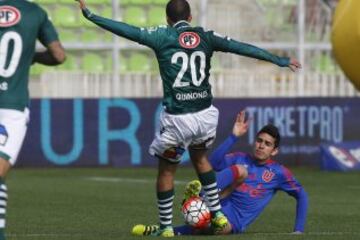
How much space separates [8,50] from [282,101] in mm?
14710

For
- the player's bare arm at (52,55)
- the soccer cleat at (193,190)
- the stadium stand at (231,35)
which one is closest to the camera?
the player's bare arm at (52,55)

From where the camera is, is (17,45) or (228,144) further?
(228,144)

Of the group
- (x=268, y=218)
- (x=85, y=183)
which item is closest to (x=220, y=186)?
(x=268, y=218)

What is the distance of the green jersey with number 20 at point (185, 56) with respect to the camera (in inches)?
423

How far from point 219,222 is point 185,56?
1.42m

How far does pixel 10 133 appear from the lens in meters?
8.91

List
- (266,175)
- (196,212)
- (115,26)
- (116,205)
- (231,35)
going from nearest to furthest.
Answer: (115,26) < (196,212) < (266,175) < (116,205) < (231,35)

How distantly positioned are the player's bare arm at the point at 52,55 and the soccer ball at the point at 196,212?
2.32m

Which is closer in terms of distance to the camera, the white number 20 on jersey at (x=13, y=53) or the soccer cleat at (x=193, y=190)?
the white number 20 on jersey at (x=13, y=53)

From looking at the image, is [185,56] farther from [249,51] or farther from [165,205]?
[165,205]

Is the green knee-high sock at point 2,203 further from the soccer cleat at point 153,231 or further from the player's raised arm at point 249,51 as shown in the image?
the player's raised arm at point 249,51

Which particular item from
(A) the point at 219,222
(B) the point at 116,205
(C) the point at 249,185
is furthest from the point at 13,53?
(B) the point at 116,205

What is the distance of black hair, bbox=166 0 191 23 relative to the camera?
1075 centimetres

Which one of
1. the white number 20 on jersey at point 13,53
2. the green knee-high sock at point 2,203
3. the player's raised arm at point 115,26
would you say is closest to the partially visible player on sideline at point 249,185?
the player's raised arm at point 115,26
